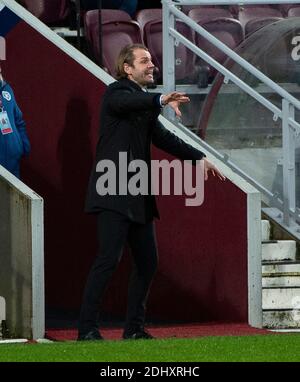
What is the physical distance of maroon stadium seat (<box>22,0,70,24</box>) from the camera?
58.6 ft

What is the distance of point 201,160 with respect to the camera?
44.2 feet

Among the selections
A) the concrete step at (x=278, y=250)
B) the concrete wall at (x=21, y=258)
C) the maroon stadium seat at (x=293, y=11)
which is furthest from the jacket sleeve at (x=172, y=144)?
the maroon stadium seat at (x=293, y=11)

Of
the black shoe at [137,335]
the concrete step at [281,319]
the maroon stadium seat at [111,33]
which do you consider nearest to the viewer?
the black shoe at [137,335]

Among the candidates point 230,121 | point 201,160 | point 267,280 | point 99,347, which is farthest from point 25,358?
point 230,121

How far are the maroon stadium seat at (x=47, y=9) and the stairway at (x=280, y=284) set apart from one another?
3658mm

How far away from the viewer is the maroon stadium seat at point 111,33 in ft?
56.8

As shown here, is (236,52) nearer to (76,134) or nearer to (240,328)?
(76,134)

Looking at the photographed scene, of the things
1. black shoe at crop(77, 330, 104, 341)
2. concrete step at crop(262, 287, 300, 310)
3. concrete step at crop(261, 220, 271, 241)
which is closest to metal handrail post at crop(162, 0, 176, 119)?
concrete step at crop(261, 220, 271, 241)

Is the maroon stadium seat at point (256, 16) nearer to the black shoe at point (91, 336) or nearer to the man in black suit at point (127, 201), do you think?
the man in black suit at point (127, 201)

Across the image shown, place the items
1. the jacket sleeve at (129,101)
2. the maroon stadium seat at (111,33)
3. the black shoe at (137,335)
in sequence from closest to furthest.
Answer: the jacket sleeve at (129,101) < the black shoe at (137,335) < the maroon stadium seat at (111,33)

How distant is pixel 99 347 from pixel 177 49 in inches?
174

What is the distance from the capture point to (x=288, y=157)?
15336 millimetres

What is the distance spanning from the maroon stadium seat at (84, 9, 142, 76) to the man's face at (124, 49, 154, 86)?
147 inches

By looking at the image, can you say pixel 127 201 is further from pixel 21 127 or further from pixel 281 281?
pixel 21 127
